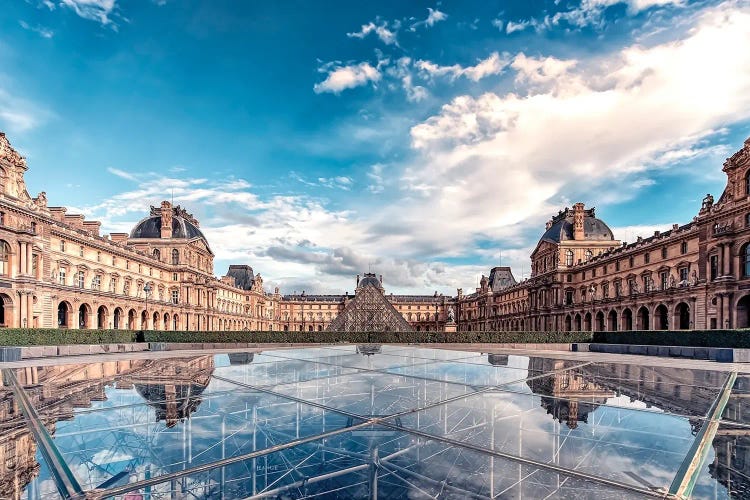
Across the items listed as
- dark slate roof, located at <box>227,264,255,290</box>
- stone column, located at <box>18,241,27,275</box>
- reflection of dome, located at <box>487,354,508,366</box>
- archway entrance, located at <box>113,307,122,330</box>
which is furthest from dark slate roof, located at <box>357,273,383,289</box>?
reflection of dome, located at <box>487,354,508,366</box>

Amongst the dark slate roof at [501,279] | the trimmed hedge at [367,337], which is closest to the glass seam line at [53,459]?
the trimmed hedge at [367,337]

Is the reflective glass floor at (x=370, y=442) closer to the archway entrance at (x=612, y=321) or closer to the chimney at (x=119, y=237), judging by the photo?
the archway entrance at (x=612, y=321)

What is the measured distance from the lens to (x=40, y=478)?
4.06 m

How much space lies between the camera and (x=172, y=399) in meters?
7.91

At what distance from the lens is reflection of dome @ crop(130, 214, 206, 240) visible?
233 feet

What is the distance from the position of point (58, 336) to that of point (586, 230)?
75835 mm

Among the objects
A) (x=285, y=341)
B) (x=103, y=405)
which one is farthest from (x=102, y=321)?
(x=103, y=405)

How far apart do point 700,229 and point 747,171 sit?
22.5ft

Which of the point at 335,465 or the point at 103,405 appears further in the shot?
the point at 103,405

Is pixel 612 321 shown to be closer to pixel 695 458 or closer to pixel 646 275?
pixel 646 275

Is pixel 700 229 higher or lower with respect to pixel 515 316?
higher

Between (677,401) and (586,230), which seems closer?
(677,401)

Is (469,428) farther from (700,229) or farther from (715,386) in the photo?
(700,229)

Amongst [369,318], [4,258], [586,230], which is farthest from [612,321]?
[4,258]
